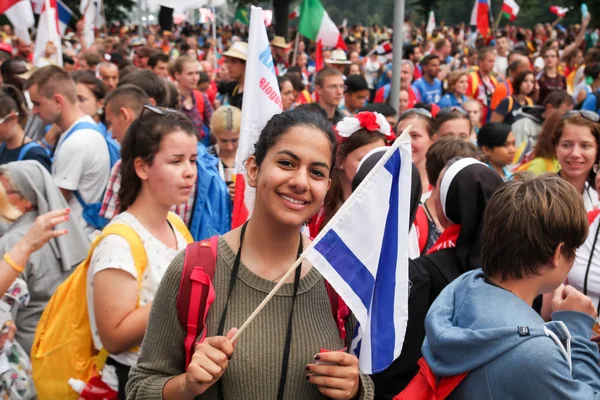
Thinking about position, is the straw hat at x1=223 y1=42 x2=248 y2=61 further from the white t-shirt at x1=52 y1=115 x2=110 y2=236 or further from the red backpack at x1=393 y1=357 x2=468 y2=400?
the red backpack at x1=393 y1=357 x2=468 y2=400

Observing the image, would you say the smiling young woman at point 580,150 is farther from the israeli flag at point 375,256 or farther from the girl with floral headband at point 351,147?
the israeli flag at point 375,256

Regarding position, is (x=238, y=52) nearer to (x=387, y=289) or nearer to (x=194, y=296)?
(x=387, y=289)

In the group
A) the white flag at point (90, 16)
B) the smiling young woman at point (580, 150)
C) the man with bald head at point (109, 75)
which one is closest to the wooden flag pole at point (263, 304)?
the smiling young woman at point (580, 150)

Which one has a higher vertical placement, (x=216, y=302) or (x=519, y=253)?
(x=519, y=253)

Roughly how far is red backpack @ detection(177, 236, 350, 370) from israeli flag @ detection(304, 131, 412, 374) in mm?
336

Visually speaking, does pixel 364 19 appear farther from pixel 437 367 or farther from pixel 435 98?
pixel 437 367

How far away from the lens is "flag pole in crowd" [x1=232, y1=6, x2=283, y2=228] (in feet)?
14.3

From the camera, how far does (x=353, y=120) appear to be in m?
4.83

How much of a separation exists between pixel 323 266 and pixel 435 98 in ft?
32.3

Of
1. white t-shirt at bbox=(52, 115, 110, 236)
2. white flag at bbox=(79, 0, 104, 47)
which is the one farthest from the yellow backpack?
white flag at bbox=(79, 0, 104, 47)

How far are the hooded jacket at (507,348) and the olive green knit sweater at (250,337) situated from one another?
0.31m

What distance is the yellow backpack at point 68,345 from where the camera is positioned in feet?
11.4

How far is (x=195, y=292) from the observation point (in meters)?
2.33

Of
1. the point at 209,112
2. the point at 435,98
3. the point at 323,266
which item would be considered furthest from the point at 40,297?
the point at 435,98
